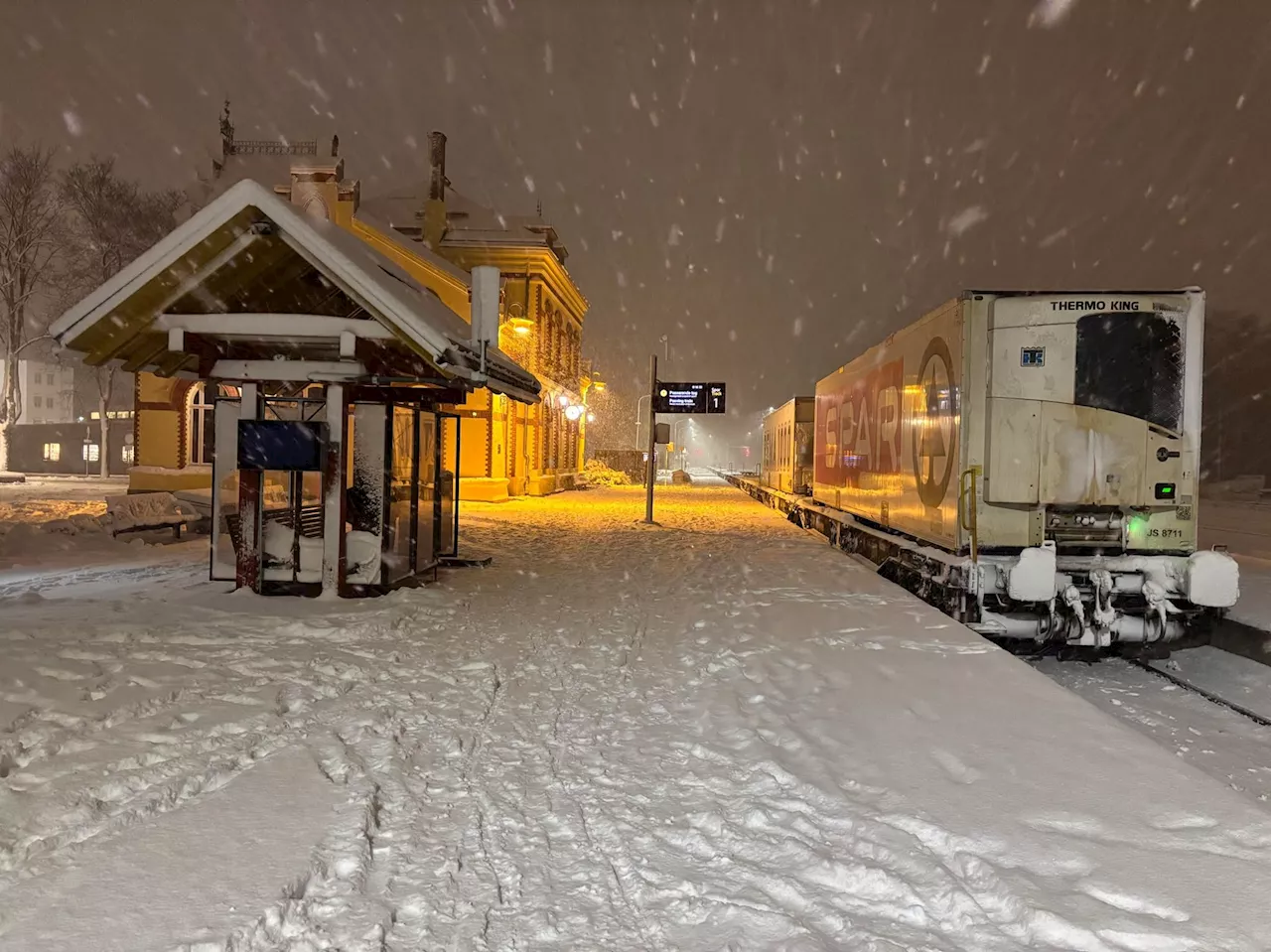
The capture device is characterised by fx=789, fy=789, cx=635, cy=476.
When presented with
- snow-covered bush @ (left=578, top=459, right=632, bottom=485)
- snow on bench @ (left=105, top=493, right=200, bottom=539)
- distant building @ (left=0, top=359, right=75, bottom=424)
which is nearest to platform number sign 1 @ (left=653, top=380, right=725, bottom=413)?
snow on bench @ (left=105, top=493, right=200, bottom=539)

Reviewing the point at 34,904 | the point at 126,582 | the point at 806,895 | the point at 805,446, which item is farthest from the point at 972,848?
the point at 805,446

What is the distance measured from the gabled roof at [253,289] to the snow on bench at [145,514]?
311 inches

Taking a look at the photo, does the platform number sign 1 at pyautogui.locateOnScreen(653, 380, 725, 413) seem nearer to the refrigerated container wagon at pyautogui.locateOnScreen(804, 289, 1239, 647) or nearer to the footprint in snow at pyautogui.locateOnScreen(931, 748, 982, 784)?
the refrigerated container wagon at pyautogui.locateOnScreen(804, 289, 1239, 647)

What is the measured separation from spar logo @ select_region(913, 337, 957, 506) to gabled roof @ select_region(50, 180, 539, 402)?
4.94 meters

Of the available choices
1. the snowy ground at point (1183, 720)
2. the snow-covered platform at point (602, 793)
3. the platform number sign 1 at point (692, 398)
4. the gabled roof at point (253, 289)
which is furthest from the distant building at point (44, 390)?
the snowy ground at point (1183, 720)

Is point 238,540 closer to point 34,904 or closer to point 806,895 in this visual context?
point 34,904

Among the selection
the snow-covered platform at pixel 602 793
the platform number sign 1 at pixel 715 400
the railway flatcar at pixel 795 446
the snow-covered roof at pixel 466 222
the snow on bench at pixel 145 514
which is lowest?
the snow-covered platform at pixel 602 793

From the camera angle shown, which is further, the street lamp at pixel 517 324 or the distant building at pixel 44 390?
the distant building at pixel 44 390

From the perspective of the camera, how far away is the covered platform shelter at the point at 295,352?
759 cm

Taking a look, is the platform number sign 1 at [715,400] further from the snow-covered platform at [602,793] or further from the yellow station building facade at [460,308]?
the snow-covered platform at [602,793]

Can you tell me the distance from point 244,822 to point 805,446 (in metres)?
21.1

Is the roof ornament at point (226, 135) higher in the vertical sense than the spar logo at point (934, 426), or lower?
higher

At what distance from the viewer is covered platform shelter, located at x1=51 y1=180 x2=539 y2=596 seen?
7594 millimetres

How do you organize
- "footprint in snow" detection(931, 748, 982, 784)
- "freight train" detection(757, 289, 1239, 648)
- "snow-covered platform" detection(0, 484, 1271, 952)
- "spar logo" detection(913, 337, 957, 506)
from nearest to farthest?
"snow-covered platform" detection(0, 484, 1271, 952) → "footprint in snow" detection(931, 748, 982, 784) → "freight train" detection(757, 289, 1239, 648) → "spar logo" detection(913, 337, 957, 506)
